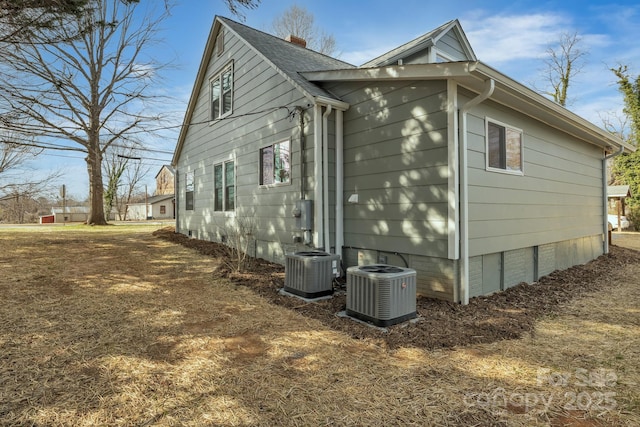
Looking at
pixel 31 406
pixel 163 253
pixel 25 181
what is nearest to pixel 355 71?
pixel 31 406

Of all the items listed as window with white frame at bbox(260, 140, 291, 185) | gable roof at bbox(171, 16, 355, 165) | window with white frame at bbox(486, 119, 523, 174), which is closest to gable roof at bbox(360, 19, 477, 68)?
gable roof at bbox(171, 16, 355, 165)

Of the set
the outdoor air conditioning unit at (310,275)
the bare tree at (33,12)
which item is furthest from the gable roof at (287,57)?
the bare tree at (33,12)

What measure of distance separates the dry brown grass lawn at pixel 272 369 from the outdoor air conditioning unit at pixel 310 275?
0.56m

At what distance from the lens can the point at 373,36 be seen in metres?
11.6

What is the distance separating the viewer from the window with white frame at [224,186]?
8.85 m

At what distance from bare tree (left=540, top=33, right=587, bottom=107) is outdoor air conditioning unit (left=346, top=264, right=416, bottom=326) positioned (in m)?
21.5

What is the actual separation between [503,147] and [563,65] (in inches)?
782

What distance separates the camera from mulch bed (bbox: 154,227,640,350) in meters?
3.48

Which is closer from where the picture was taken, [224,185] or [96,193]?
[224,185]

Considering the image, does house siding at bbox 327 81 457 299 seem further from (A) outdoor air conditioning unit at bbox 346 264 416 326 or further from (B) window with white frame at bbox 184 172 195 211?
(B) window with white frame at bbox 184 172 195 211

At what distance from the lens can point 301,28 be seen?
734 inches

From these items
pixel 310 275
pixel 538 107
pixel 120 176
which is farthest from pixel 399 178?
pixel 120 176

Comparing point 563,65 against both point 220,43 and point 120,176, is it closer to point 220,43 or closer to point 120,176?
point 220,43

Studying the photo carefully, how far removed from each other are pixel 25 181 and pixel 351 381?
14201mm
